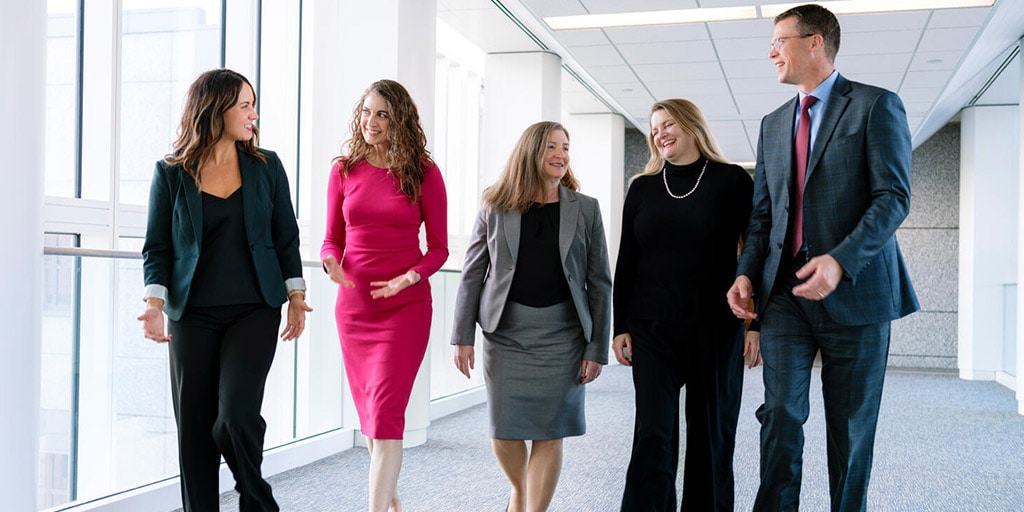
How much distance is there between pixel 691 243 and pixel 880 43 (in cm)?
556

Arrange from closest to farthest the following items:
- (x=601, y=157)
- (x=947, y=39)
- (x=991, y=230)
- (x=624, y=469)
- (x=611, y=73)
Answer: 1. (x=624, y=469)
2. (x=947, y=39)
3. (x=611, y=73)
4. (x=991, y=230)
5. (x=601, y=157)

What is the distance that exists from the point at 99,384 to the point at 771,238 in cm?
221

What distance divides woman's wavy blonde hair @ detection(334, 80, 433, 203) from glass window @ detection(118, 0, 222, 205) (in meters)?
1.41

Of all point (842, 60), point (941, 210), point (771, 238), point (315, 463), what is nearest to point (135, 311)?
point (315, 463)

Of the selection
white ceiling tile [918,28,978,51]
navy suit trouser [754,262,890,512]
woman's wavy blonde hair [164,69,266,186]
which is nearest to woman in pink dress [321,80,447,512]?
woman's wavy blonde hair [164,69,266,186]

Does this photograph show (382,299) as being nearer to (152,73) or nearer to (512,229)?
(512,229)

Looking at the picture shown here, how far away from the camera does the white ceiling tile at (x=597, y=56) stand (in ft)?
26.9

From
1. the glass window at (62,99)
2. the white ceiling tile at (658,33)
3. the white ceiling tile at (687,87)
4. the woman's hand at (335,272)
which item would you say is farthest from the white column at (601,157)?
the woman's hand at (335,272)

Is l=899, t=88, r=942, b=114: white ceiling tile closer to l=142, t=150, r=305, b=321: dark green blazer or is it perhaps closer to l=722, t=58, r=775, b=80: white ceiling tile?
l=722, t=58, r=775, b=80: white ceiling tile

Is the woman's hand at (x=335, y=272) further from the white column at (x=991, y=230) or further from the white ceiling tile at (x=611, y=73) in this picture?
the white column at (x=991, y=230)

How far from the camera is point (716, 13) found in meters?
7.02

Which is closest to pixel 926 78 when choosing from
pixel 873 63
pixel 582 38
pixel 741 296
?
pixel 873 63

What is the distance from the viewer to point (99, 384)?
3.17 m

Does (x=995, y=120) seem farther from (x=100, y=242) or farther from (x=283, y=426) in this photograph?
(x=100, y=242)
